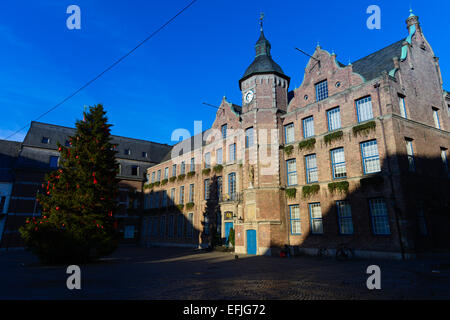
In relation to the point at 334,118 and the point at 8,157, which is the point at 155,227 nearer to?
the point at 8,157

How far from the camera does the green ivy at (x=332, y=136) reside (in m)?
21.1

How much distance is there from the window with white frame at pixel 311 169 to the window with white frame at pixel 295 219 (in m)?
2.55

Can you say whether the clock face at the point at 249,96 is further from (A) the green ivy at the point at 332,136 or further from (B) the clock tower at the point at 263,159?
(A) the green ivy at the point at 332,136

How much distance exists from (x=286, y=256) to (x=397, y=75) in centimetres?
1536

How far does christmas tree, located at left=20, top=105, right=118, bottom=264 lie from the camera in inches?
650

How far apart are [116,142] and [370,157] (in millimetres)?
39673

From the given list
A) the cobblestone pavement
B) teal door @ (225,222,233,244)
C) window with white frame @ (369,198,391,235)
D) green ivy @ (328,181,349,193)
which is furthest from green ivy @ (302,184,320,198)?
the cobblestone pavement

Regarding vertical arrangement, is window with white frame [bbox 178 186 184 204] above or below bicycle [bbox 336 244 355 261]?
above

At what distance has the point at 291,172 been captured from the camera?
24.3 m

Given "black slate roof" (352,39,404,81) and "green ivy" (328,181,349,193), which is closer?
"green ivy" (328,181,349,193)

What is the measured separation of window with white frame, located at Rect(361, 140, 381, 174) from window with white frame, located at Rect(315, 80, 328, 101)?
224 inches

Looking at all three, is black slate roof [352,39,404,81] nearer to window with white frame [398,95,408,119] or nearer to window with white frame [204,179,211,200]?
window with white frame [398,95,408,119]

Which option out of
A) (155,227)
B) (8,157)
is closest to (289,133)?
(155,227)
